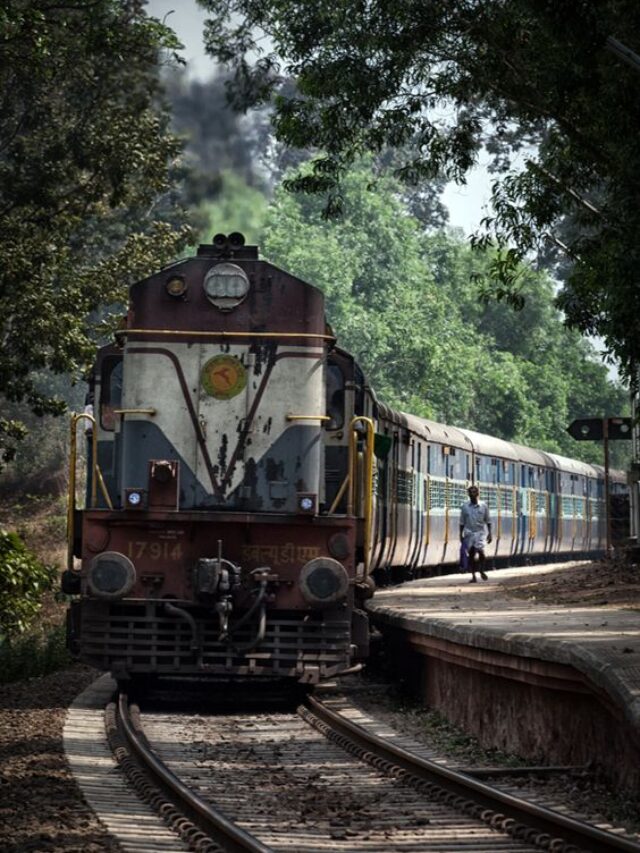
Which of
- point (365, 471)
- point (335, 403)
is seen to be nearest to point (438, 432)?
point (335, 403)

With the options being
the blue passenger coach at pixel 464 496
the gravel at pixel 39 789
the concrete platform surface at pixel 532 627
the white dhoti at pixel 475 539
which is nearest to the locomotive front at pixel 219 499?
the gravel at pixel 39 789

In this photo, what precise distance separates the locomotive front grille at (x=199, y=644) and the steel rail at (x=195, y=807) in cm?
146

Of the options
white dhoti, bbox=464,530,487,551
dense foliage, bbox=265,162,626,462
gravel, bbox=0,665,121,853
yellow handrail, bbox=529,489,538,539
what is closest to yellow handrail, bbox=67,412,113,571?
gravel, bbox=0,665,121,853

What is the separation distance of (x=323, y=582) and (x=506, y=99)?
483 inches

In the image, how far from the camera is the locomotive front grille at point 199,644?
1374cm

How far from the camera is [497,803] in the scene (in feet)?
30.0

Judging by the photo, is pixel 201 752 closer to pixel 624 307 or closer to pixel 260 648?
pixel 260 648

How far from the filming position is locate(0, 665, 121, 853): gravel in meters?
8.15

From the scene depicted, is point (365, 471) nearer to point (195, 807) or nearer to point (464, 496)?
point (195, 807)

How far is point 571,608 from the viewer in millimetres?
17469

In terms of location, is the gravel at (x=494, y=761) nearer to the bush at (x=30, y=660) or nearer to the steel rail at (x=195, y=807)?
the steel rail at (x=195, y=807)

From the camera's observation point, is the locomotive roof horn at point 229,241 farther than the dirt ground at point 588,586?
No

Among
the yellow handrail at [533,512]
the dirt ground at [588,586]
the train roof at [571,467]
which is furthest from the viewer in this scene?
the train roof at [571,467]

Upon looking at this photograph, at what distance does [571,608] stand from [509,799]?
8651 mm
